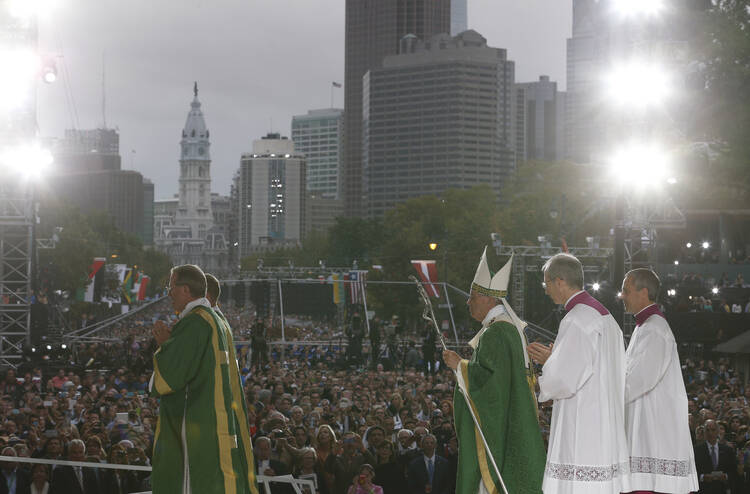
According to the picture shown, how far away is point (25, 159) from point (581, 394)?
18771 millimetres

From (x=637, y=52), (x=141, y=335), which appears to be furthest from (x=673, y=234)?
(x=637, y=52)

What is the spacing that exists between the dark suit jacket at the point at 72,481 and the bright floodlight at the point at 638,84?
15.7 metres

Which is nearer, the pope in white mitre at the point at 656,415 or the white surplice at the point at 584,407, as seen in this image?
the white surplice at the point at 584,407

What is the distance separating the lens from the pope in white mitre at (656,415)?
7172mm

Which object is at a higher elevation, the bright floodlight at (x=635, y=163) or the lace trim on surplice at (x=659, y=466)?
the bright floodlight at (x=635, y=163)

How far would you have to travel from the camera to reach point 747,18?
1130 inches

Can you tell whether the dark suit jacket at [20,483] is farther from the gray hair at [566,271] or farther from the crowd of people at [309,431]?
the gray hair at [566,271]

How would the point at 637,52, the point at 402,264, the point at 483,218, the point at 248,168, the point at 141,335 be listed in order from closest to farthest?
the point at 637,52 < the point at 141,335 < the point at 483,218 < the point at 402,264 < the point at 248,168

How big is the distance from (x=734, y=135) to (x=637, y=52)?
28.1 feet

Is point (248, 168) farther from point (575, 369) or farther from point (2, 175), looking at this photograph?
point (575, 369)

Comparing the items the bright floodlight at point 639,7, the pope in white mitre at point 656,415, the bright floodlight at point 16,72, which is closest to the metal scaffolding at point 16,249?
the bright floodlight at point 16,72

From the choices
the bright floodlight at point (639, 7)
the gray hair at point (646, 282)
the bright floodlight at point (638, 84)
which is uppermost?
the bright floodlight at point (639, 7)

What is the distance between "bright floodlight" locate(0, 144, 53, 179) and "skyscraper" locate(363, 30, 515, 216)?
149 m

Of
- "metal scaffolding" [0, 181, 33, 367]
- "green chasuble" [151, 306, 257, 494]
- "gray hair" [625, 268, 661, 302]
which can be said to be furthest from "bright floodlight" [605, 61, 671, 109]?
"green chasuble" [151, 306, 257, 494]
